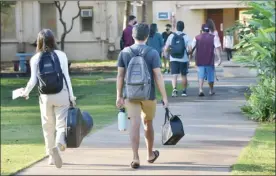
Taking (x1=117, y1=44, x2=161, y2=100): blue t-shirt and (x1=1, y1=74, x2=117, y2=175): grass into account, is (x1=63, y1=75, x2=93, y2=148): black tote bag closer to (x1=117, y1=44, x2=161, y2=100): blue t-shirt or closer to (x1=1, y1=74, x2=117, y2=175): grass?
(x1=1, y1=74, x2=117, y2=175): grass

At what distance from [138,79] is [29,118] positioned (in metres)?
6.03

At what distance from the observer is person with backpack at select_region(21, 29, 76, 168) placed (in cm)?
838

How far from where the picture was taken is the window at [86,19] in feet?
128

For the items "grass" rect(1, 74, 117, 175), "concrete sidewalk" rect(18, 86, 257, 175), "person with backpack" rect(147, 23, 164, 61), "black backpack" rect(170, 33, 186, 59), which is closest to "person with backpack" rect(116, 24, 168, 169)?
"concrete sidewalk" rect(18, 86, 257, 175)

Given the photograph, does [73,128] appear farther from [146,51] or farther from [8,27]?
[8,27]

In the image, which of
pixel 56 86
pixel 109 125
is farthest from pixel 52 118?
pixel 109 125

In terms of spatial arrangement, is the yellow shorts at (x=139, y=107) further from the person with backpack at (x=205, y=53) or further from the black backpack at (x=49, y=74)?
the person with backpack at (x=205, y=53)

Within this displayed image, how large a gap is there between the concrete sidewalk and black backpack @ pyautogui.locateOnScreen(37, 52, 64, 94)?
0.98 meters

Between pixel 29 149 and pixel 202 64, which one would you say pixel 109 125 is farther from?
pixel 202 64

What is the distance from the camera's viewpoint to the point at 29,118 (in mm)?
14047

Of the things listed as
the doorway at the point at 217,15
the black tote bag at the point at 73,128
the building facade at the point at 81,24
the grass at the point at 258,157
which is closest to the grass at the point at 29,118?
the black tote bag at the point at 73,128

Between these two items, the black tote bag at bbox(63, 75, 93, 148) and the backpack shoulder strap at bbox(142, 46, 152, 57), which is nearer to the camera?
the black tote bag at bbox(63, 75, 93, 148)

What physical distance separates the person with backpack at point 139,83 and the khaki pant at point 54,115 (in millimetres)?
699

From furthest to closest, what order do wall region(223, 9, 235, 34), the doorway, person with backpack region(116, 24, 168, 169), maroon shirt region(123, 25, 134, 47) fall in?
the doorway
wall region(223, 9, 235, 34)
maroon shirt region(123, 25, 134, 47)
person with backpack region(116, 24, 168, 169)
